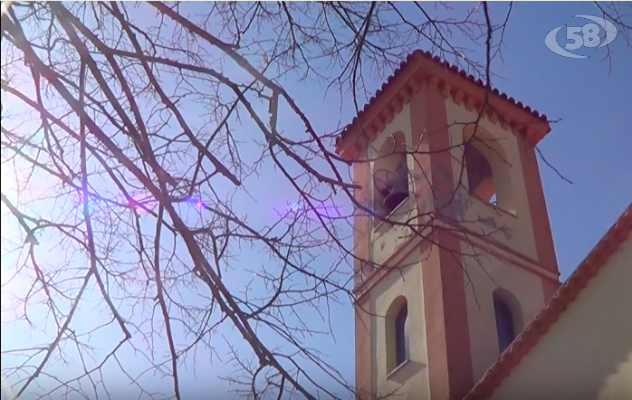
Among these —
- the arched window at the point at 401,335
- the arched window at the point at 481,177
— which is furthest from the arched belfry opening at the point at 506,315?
A: the arched window at the point at 481,177

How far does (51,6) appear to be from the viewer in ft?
8.72

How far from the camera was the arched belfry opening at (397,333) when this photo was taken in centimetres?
814

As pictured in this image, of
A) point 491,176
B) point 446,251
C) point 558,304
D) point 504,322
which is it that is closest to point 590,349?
point 558,304

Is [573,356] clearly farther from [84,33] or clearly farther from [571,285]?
[84,33]

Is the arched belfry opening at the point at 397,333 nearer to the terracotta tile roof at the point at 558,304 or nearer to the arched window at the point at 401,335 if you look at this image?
the arched window at the point at 401,335

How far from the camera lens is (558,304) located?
5.29 meters

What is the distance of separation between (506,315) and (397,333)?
132cm

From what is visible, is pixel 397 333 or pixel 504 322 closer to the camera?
pixel 504 322

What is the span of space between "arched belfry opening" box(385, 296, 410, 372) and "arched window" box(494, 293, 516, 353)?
1.06 meters

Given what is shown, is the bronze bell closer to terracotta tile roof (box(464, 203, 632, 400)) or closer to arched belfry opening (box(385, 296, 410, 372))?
arched belfry opening (box(385, 296, 410, 372))

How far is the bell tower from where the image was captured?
739 cm

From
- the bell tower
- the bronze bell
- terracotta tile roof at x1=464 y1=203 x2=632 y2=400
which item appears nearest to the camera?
terracotta tile roof at x1=464 y1=203 x2=632 y2=400

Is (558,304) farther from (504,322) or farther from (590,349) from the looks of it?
(504,322)

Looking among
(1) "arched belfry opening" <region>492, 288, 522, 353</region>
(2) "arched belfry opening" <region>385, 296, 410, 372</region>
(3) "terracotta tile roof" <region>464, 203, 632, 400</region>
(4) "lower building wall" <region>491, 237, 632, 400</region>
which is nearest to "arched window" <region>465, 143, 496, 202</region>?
(1) "arched belfry opening" <region>492, 288, 522, 353</region>
